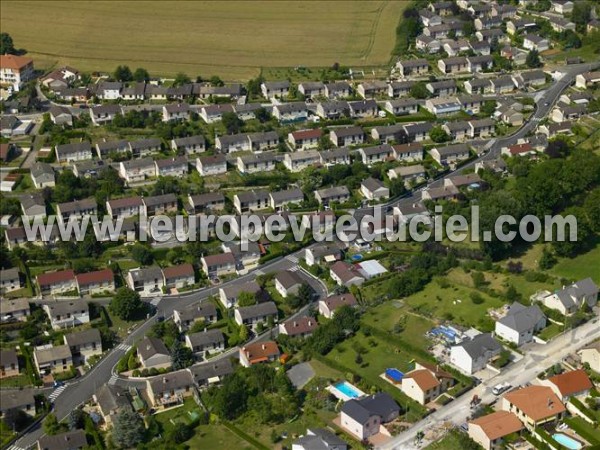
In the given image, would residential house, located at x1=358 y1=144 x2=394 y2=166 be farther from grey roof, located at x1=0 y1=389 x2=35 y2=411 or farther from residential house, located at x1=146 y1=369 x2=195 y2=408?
grey roof, located at x1=0 y1=389 x2=35 y2=411

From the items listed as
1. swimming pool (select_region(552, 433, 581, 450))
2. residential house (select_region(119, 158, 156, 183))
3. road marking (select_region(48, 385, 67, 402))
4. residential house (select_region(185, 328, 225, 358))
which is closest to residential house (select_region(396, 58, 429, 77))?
residential house (select_region(119, 158, 156, 183))

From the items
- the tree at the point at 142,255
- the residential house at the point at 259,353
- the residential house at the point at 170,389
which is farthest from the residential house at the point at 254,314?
the tree at the point at 142,255

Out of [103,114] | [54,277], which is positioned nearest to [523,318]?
[54,277]

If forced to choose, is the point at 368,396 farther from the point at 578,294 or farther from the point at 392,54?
the point at 392,54

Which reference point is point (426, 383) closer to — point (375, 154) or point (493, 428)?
point (493, 428)

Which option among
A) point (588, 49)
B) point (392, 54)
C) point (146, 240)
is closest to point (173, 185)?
point (146, 240)
